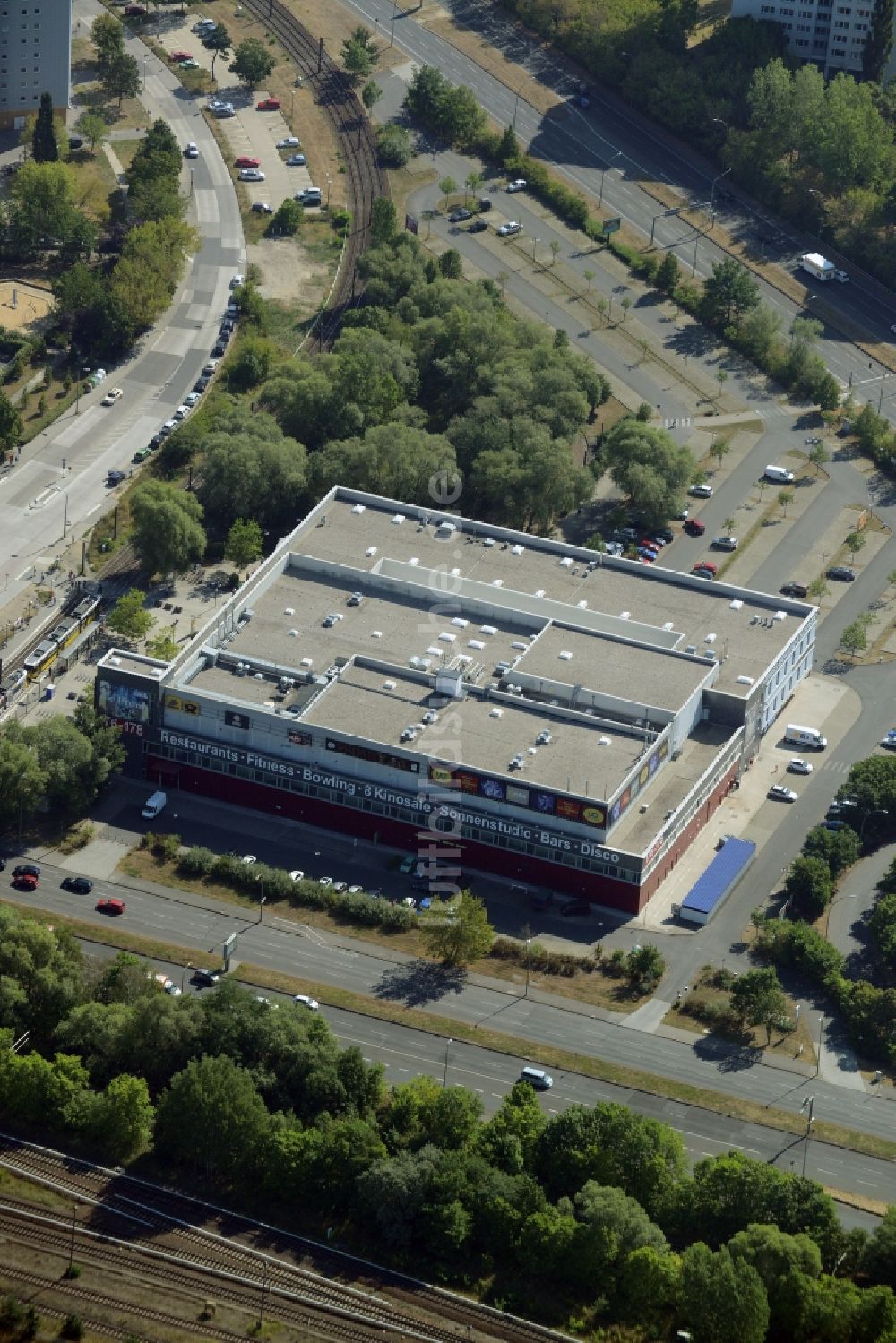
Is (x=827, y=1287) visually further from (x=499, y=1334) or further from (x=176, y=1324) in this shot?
(x=176, y=1324)

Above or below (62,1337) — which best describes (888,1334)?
above

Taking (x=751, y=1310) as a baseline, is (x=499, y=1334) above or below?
below

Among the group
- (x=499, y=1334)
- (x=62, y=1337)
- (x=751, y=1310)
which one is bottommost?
(x=62, y=1337)

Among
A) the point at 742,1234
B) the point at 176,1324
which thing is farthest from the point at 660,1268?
the point at 176,1324

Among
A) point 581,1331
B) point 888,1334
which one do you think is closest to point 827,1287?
point 888,1334

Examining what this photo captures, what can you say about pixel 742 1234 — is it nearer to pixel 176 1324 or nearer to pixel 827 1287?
pixel 827 1287

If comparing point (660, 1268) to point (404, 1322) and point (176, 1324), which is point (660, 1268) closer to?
point (404, 1322)
